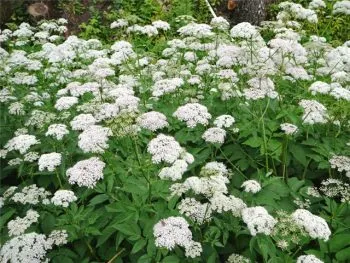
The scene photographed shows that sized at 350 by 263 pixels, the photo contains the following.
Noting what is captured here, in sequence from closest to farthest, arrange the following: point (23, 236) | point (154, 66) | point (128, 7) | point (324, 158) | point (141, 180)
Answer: point (23, 236)
point (141, 180)
point (324, 158)
point (154, 66)
point (128, 7)

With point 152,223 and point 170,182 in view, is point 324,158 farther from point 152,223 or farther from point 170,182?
point 152,223

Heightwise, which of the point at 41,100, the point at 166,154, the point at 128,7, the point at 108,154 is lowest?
the point at 128,7

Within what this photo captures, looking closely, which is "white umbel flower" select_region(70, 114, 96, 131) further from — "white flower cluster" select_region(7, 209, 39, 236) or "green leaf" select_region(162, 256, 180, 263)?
"green leaf" select_region(162, 256, 180, 263)

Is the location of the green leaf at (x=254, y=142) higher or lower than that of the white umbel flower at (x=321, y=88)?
lower

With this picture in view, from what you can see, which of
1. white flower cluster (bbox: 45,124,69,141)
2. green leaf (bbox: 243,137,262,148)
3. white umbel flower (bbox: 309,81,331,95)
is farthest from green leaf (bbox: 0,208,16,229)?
white umbel flower (bbox: 309,81,331,95)

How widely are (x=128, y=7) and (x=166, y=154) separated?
10512 millimetres

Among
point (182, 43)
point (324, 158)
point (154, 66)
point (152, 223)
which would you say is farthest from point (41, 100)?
point (324, 158)

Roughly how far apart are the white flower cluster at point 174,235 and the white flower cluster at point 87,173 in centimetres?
81

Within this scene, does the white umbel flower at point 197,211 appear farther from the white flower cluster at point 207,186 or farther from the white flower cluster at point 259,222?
the white flower cluster at point 259,222

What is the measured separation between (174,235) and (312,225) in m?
1.22

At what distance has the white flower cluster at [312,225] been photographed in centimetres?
357

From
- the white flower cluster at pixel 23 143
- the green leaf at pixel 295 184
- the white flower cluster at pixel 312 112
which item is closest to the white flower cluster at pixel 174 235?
the green leaf at pixel 295 184

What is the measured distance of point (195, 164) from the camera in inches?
193

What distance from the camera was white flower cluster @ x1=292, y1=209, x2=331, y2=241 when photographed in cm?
357
